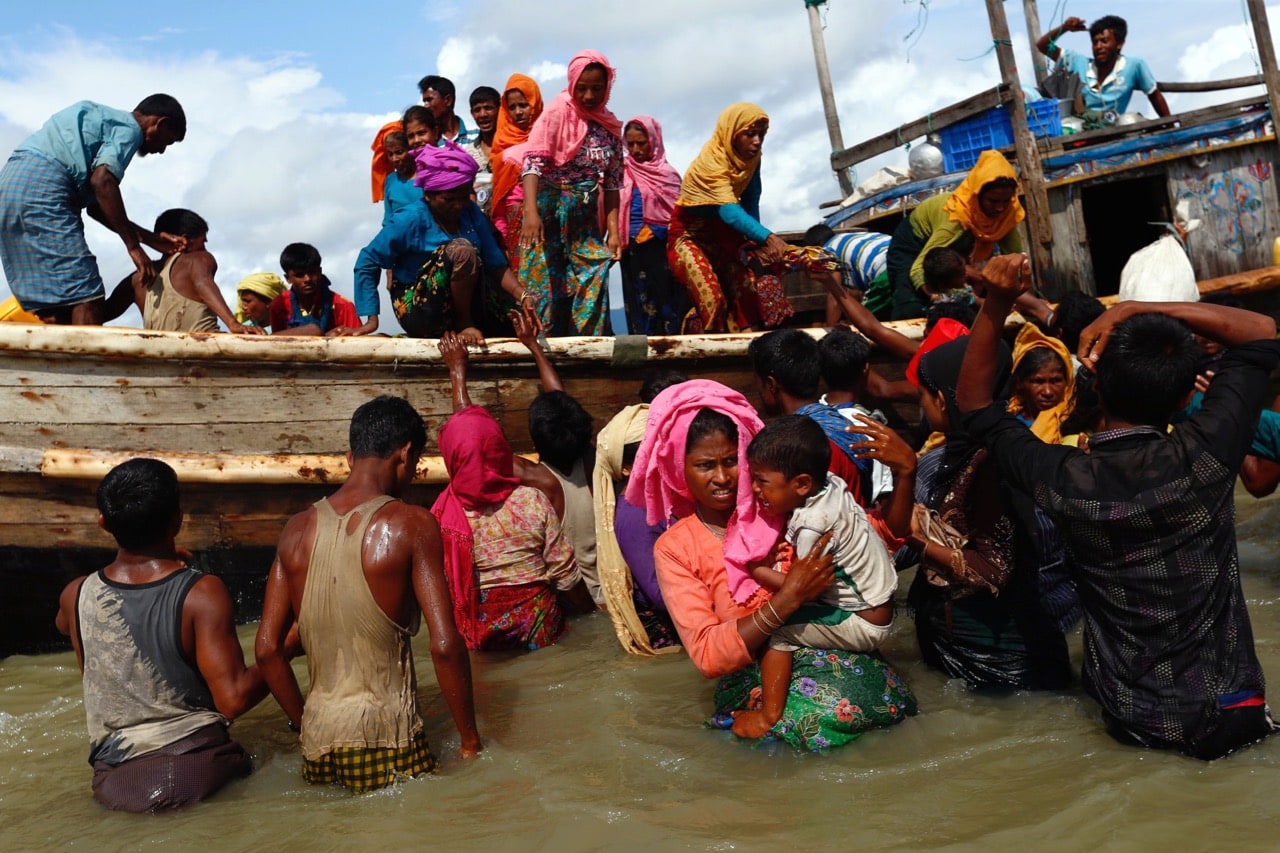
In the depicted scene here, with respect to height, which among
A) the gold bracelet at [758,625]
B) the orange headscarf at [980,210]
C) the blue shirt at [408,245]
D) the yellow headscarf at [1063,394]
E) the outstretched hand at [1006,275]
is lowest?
the gold bracelet at [758,625]

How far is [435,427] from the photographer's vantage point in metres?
5.77

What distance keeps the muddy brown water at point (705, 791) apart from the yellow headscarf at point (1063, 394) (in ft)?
3.75

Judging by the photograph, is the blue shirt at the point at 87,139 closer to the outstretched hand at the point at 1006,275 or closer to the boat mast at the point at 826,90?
the outstretched hand at the point at 1006,275

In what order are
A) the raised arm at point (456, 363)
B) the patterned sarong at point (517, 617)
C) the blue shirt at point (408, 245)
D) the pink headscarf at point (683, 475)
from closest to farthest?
1. the pink headscarf at point (683, 475)
2. the patterned sarong at point (517, 617)
3. the raised arm at point (456, 363)
4. the blue shirt at point (408, 245)

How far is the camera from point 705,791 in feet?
11.0

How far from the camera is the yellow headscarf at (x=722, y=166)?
6.20 meters

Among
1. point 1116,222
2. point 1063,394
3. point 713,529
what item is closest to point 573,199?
point 1063,394

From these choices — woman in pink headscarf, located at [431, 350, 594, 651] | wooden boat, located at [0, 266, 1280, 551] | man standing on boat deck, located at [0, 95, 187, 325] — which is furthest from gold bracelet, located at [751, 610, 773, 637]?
man standing on boat deck, located at [0, 95, 187, 325]

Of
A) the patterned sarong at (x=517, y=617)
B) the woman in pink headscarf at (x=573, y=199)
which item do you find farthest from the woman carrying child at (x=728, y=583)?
the woman in pink headscarf at (x=573, y=199)

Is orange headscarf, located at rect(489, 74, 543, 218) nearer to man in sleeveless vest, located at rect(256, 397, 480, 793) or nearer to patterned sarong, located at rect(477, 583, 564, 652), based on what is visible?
patterned sarong, located at rect(477, 583, 564, 652)

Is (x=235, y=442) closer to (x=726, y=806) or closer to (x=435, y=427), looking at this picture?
(x=435, y=427)

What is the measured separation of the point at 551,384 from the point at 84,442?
7.83 feet

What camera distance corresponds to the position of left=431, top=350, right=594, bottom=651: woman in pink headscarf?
4879mm

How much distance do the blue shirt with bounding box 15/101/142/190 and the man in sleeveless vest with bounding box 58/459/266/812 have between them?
3060mm
